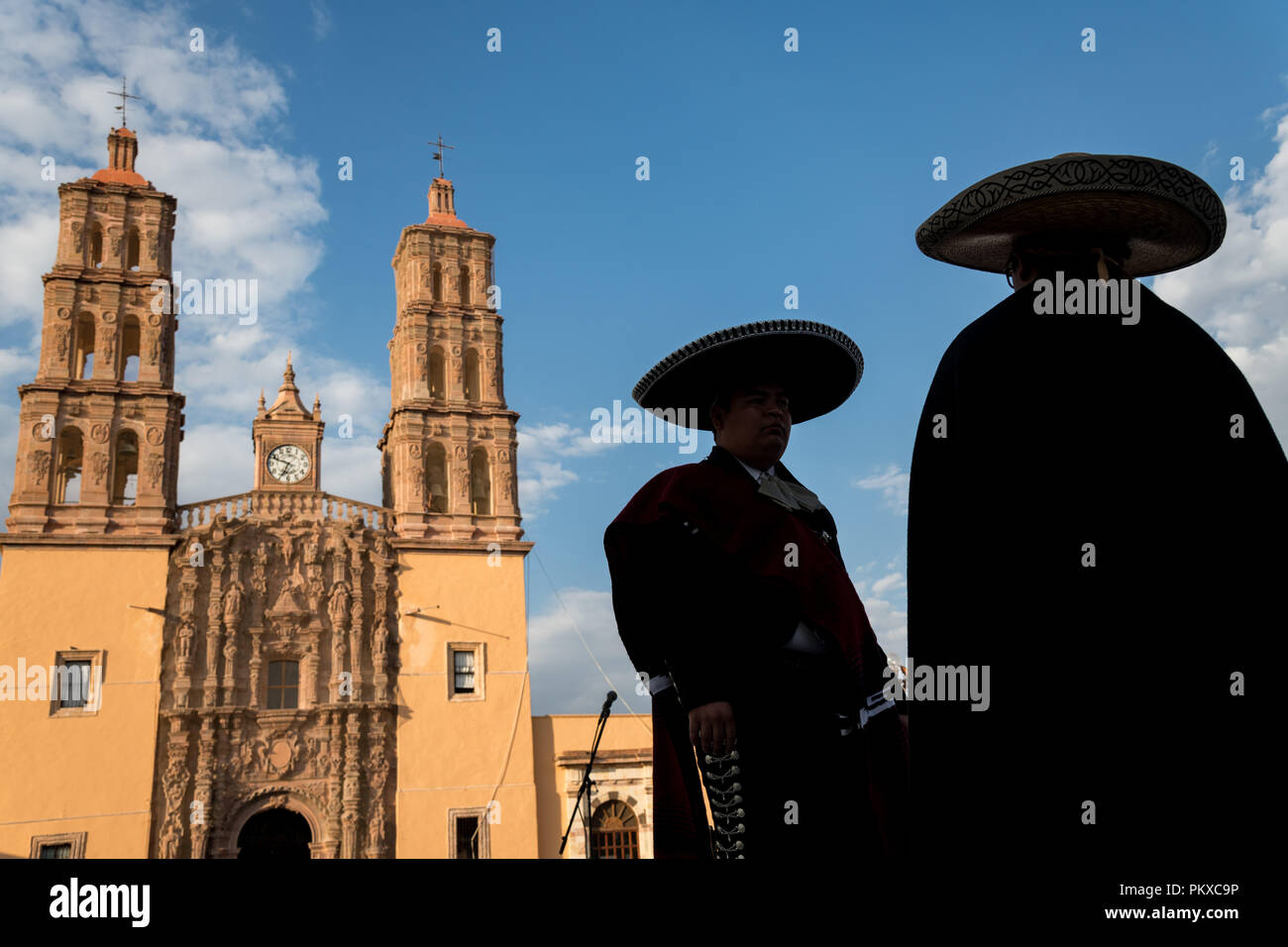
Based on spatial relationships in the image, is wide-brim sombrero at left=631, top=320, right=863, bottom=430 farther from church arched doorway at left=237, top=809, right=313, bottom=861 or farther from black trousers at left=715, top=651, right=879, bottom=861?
church arched doorway at left=237, top=809, right=313, bottom=861

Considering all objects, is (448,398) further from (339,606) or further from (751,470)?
(751,470)

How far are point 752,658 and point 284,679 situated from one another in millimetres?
22163

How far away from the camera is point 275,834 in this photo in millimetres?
21562

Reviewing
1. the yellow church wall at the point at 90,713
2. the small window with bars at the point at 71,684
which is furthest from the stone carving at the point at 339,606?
the small window with bars at the point at 71,684

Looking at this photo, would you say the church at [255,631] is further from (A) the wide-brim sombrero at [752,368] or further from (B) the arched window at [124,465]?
(A) the wide-brim sombrero at [752,368]

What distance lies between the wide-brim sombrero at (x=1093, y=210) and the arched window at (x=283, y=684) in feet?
75.0

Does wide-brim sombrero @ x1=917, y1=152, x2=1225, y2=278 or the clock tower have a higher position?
the clock tower

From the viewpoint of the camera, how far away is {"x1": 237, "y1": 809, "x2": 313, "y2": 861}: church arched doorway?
21312 millimetres

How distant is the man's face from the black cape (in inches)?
51.2

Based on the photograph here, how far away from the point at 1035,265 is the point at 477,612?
74.8 ft

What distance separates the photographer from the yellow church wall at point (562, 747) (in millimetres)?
23312

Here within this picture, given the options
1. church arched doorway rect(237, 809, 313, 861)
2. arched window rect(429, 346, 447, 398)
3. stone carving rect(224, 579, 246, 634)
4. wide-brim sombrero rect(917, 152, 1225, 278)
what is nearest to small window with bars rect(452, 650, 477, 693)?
church arched doorway rect(237, 809, 313, 861)
